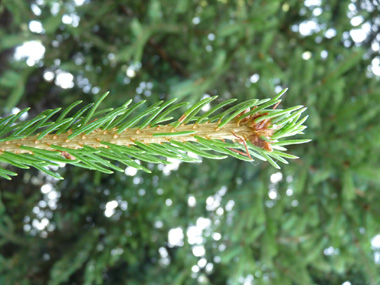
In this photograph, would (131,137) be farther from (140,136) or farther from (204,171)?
(204,171)

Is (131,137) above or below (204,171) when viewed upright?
above

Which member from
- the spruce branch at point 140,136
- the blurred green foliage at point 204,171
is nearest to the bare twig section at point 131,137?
the spruce branch at point 140,136

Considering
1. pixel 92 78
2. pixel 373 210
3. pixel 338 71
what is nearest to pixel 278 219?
pixel 373 210

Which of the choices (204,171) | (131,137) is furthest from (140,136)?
(204,171)

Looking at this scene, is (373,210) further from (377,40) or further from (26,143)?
(26,143)

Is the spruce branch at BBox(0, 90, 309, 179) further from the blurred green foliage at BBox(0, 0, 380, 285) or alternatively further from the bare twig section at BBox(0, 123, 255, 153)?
the blurred green foliage at BBox(0, 0, 380, 285)

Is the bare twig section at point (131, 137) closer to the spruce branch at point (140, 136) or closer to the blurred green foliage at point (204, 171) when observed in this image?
the spruce branch at point (140, 136)
